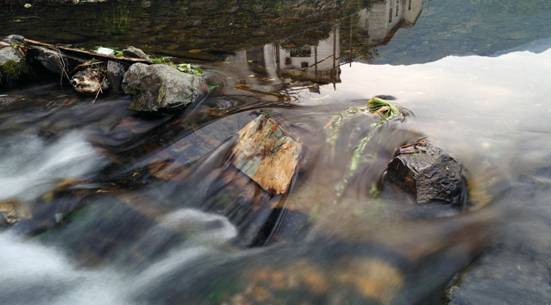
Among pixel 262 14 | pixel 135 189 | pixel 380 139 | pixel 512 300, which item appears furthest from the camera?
pixel 262 14

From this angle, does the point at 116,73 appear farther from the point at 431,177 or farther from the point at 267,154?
the point at 431,177

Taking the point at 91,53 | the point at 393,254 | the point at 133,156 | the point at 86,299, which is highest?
the point at 91,53

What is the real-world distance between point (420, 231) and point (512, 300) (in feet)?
4.47

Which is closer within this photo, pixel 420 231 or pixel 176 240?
pixel 420 231

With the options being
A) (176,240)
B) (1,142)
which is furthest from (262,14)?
(176,240)

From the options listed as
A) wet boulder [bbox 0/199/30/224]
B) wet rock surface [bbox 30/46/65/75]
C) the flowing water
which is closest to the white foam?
the flowing water

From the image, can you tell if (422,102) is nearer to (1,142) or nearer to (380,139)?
(380,139)

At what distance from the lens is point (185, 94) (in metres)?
6.95

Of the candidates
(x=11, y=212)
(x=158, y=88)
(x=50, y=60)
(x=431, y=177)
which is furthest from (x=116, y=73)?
(x=431, y=177)

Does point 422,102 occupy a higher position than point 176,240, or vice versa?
point 422,102

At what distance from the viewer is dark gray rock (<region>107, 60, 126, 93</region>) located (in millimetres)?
7801

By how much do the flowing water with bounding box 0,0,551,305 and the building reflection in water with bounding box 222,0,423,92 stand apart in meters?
0.10

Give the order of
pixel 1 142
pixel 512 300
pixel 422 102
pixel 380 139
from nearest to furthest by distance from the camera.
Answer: pixel 512 300, pixel 380 139, pixel 1 142, pixel 422 102

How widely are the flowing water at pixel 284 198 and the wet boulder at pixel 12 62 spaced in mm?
267
